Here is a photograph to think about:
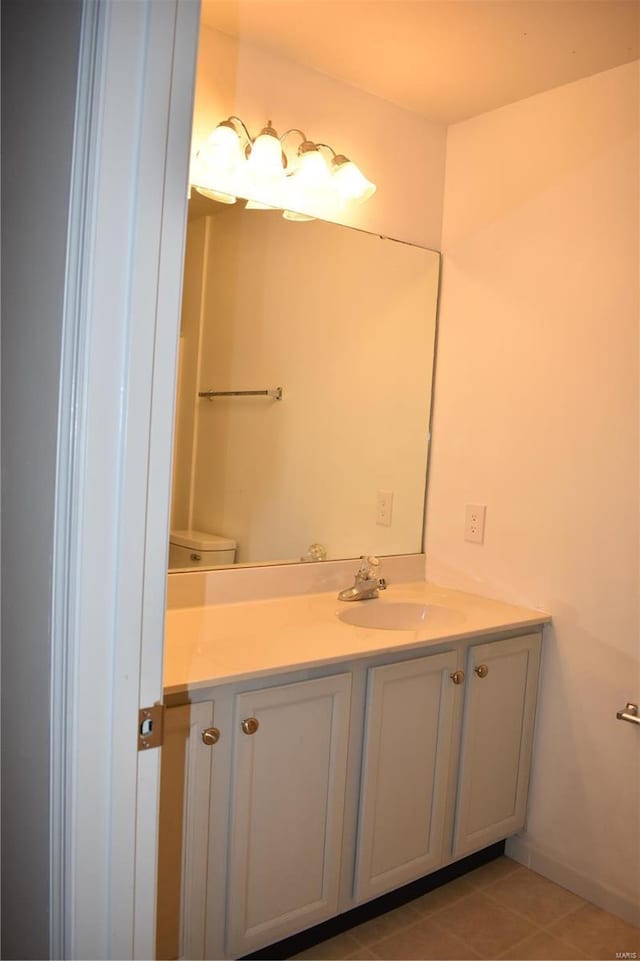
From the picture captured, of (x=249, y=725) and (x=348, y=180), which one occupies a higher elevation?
(x=348, y=180)

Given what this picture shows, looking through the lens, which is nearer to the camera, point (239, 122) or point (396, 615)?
point (239, 122)

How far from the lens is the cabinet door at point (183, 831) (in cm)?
144

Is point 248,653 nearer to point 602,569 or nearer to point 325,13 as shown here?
point 602,569

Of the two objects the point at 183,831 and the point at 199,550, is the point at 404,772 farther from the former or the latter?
the point at 199,550

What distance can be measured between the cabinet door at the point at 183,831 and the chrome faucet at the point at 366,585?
78 centimetres

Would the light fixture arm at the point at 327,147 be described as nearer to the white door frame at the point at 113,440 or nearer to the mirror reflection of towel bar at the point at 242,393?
the mirror reflection of towel bar at the point at 242,393

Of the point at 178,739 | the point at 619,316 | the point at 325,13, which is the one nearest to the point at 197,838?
the point at 178,739

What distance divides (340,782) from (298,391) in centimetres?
116

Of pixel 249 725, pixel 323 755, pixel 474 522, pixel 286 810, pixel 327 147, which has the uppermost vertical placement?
pixel 327 147

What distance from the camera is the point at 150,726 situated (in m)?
0.89

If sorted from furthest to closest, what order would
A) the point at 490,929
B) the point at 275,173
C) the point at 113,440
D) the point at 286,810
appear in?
the point at 275,173 < the point at 490,929 < the point at 286,810 < the point at 113,440

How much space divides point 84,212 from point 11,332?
240 mm

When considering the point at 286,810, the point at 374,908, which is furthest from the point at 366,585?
the point at 374,908

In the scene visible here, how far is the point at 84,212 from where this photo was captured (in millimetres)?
802
